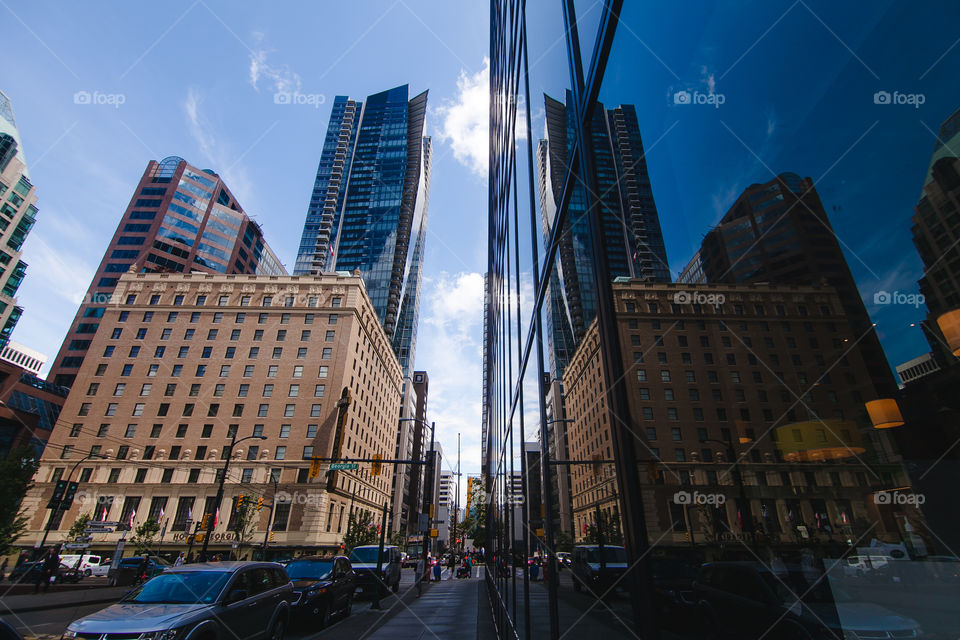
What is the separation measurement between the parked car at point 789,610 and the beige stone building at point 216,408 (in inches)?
1841

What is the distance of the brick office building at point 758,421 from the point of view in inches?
37.4

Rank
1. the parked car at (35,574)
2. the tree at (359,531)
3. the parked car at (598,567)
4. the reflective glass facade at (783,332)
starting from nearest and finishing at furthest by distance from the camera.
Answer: the reflective glass facade at (783,332) < the parked car at (598,567) < the parked car at (35,574) < the tree at (359,531)

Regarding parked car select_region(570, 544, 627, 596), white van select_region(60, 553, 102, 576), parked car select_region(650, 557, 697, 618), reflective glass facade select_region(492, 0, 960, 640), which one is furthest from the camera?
white van select_region(60, 553, 102, 576)

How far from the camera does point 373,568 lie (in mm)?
20297

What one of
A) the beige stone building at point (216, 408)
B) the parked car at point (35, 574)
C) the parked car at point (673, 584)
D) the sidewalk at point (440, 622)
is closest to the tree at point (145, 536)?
the beige stone building at point (216, 408)

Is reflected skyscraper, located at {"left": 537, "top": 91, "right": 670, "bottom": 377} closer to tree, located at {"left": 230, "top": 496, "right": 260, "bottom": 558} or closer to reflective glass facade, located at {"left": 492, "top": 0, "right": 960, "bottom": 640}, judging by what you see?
reflective glass facade, located at {"left": 492, "top": 0, "right": 960, "bottom": 640}

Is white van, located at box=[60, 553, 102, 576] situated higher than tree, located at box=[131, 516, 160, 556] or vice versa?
tree, located at box=[131, 516, 160, 556]

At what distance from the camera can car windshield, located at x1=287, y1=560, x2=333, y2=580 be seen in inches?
553

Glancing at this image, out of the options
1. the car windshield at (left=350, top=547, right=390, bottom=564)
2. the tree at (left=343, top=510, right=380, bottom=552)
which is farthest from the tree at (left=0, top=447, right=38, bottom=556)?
the tree at (left=343, top=510, right=380, bottom=552)

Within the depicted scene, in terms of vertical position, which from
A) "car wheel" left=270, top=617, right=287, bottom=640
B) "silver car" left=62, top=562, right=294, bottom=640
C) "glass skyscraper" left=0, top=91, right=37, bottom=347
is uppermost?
"glass skyscraper" left=0, top=91, right=37, bottom=347

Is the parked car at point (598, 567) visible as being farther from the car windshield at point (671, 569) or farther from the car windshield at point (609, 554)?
the car windshield at point (671, 569)


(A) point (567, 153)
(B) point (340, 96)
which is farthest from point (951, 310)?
(B) point (340, 96)

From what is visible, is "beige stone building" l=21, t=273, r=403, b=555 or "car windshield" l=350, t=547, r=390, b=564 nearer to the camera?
"car windshield" l=350, t=547, r=390, b=564

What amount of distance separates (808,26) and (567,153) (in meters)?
2.95
